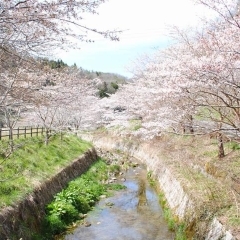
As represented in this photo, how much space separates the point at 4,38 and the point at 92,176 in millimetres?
16102

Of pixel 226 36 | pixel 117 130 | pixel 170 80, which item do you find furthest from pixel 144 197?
pixel 117 130

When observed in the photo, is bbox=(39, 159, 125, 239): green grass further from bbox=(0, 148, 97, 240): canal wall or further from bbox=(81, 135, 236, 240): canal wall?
bbox=(81, 135, 236, 240): canal wall

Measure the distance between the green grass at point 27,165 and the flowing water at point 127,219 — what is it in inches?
99.5

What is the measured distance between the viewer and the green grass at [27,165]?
10688 millimetres

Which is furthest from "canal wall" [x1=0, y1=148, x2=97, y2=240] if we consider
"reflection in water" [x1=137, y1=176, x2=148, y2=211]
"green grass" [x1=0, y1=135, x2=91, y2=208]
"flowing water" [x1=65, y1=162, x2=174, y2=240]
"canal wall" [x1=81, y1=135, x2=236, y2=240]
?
"canal wall" [x1=81, y1=135, x2=236, y2=240]

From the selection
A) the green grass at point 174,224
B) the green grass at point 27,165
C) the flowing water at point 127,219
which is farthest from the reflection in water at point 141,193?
the green grass at point 27,165

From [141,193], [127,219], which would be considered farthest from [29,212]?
[141,193]

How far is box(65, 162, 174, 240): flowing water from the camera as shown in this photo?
11.6 m

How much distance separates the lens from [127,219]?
43.7 feet

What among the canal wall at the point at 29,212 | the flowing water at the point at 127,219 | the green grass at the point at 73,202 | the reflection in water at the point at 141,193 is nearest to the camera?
the canal wall at the point at 29,212

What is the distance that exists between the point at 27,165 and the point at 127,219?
197 inches

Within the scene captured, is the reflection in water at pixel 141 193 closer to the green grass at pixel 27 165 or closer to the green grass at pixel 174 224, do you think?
the green grass at pixel 174 224

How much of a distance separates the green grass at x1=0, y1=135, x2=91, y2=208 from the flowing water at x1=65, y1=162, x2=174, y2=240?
8.30 feet

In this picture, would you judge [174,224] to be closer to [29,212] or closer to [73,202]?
[73,202]
